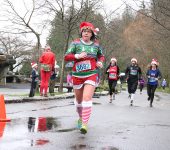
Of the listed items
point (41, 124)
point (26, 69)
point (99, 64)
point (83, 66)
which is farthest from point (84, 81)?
point (26, 69)

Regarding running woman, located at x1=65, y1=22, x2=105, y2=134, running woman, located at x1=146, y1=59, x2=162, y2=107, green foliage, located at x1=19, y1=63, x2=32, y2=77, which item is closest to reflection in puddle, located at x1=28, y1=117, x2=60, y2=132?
running woman, located at x1=65, y1=22, x2=105, y2=134

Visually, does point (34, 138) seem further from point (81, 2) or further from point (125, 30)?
point (125, 30)

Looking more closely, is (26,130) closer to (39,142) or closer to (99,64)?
(39,142)


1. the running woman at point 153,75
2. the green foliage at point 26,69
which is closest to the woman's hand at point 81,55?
the running woman at point 153,75

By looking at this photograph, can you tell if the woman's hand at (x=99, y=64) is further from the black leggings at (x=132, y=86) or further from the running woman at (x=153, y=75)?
the black leggings at (x=132, y=86)

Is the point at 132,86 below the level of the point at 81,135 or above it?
above

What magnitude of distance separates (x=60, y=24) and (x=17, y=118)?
52.3 ft

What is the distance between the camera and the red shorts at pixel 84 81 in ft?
29.4

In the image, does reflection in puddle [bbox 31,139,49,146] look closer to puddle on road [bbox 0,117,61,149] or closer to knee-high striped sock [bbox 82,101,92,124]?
puddle on road [bbox 0,117,61,149]

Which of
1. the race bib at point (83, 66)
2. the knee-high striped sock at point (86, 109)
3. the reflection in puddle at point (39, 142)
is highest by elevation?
the race bib at point (83, 66)

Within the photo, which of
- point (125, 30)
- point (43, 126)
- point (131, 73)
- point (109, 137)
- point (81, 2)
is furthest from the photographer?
point (125, 30)

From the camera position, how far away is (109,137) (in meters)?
7.84

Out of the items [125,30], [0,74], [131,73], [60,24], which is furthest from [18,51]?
[131,73]

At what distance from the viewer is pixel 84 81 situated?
29.6ft
